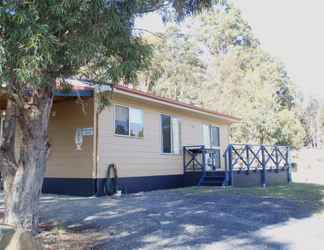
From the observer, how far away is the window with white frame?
46.6ft

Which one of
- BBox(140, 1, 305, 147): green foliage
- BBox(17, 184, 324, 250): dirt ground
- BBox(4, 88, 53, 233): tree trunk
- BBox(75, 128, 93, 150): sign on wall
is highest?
BBox(140, 1, 305, 147): green foliage

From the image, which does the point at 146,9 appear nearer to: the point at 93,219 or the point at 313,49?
the point at 93,219

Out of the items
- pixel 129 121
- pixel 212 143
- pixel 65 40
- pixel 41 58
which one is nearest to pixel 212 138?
pixel 212 143

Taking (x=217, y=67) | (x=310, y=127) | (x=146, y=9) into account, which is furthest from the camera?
(x=310, y=127)

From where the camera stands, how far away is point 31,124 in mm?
4730

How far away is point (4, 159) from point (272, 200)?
20.1 ft

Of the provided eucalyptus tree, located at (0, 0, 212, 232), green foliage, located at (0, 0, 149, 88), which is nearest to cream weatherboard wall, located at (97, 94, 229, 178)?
eucalyptus tree, located at (0, 0, 212, 232)

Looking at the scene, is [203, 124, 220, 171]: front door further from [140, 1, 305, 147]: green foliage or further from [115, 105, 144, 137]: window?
[140, 1, 305, 147]: green foliage

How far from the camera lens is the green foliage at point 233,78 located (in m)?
22.0

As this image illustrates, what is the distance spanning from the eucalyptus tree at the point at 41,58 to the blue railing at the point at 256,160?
7.60 metres

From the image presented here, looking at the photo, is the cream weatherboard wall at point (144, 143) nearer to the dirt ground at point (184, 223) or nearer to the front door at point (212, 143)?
the front door at point (212, 143)

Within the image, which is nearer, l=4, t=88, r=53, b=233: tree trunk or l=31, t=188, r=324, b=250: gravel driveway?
l=4, t=88, r=53, b=233: tree trunk

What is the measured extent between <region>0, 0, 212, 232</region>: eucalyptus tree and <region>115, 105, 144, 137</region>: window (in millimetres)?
4679

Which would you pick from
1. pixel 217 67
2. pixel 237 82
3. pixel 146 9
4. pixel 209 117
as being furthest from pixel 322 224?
pixel 217 67
